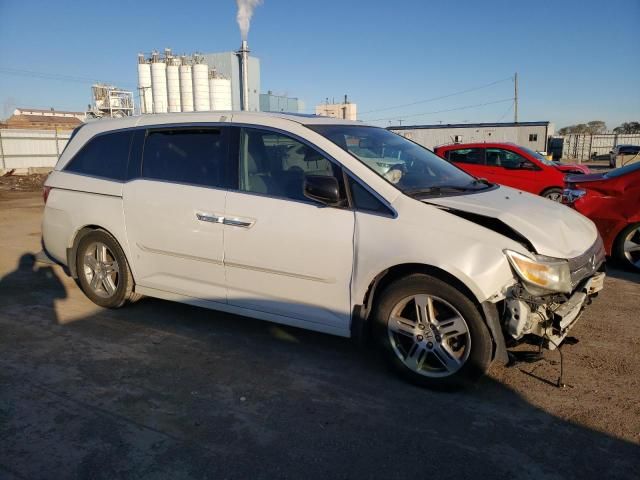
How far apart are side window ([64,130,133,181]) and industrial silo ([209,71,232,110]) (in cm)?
3680

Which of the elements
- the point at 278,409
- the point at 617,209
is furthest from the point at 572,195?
the point at 278,409

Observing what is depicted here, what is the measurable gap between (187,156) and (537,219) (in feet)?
9.27

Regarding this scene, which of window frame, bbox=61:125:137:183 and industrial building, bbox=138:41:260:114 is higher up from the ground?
industrial building, bbox=138:41:260:114

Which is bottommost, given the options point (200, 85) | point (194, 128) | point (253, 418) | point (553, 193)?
point (253, 418)

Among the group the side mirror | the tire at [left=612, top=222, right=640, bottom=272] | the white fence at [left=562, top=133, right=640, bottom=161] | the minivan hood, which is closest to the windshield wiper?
the minivan hood

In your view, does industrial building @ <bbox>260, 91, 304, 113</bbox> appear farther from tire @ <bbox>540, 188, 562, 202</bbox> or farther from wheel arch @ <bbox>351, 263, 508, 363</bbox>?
wheel arch @ <bbox>351, 263, 508, 363</bbox>

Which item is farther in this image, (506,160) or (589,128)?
(589,128)

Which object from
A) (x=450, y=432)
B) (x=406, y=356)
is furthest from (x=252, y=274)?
(x=450, y=432)

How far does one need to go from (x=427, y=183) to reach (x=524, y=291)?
3.72 feet

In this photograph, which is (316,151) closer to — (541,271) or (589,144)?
(541,271)

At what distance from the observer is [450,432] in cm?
286

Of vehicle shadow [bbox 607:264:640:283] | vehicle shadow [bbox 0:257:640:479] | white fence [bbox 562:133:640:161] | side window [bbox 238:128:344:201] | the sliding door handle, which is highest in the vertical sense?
white fence [bbox 562:133:640:161]

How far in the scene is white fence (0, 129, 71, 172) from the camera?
24.1 metres

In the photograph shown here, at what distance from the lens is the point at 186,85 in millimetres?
39688
